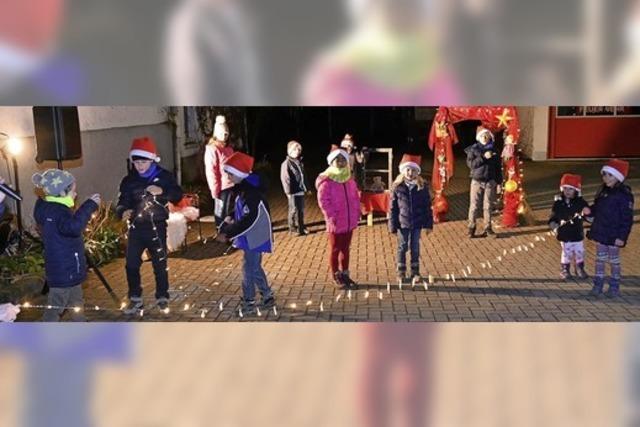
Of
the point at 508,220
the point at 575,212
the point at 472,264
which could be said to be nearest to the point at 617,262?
the point at 575,212

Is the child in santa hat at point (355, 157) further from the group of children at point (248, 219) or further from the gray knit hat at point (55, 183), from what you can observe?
the gray knit hat at point (55, 183)

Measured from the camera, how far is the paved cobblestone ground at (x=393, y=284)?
5703 millimetres

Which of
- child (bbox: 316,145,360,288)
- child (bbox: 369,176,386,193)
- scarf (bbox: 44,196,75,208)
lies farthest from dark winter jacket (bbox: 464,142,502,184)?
scarf (bbox: 44,196,75,208)

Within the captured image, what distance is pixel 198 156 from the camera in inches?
522

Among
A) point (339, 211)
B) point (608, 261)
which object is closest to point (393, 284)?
point (339, 211)

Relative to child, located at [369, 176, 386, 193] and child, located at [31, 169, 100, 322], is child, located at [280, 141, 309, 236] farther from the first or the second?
child, located at [31, 169, 100, 322]

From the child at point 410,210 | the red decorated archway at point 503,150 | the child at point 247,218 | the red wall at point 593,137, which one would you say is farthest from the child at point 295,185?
the red wall at point 593,137

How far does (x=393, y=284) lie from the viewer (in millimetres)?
6594

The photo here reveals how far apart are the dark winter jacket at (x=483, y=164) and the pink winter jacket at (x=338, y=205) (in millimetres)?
2465

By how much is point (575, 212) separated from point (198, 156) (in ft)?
27.1

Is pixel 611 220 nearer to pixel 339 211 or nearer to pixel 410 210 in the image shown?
pixel 410 210
